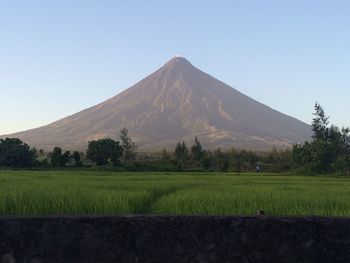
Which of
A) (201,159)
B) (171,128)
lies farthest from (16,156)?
(171,128)

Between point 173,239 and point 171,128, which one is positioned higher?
point 171,128

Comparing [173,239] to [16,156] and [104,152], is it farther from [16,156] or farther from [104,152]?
[104,152]

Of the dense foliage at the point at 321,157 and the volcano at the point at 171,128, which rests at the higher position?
the volcano at the point at 171,128

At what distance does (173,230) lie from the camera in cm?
361

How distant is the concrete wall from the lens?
11.5ft

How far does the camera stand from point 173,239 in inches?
142

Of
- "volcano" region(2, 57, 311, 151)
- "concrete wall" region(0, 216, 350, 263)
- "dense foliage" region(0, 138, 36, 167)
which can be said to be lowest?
"concrete wall" region(0, 216, 350, 263)

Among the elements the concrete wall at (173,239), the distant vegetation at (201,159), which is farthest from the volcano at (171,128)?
the concrete wall at (173,239)

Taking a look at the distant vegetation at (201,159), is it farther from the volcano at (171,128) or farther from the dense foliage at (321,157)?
the volcano at (171,128)

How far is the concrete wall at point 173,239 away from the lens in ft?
11.5

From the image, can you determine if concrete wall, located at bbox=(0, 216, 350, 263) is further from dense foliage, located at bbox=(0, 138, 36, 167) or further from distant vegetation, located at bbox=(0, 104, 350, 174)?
dense foliage, located at bbox=(0, 138, 36, 167)

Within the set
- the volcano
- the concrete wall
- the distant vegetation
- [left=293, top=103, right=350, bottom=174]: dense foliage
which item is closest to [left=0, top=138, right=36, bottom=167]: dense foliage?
the distant vegetation

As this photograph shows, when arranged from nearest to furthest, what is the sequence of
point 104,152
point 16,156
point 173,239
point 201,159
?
point 173,239
point 16,156
point 104,152
point 201,159

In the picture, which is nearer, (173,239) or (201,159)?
(173,239)
